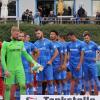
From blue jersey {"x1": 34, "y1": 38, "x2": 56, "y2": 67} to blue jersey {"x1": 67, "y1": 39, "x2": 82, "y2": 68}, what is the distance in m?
0.48

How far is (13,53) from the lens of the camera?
12.8 meters

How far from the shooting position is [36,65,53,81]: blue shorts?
1464 centimetres

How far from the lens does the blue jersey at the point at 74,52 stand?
584 inches

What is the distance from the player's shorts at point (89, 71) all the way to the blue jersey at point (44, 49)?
1.04m

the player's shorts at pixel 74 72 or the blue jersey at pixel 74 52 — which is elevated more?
the blue jersey at pixel 74 52

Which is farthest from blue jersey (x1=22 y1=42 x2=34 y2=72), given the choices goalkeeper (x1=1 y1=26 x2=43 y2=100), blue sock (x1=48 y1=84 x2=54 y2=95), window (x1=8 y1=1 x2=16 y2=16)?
window (x1=8 y1=1 x2=16 y2=16)

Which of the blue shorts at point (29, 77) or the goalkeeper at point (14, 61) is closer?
the goalkeeper at point (14, 61)

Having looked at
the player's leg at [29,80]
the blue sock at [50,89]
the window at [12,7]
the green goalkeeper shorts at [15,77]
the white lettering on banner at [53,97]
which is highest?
the window at [12,7]

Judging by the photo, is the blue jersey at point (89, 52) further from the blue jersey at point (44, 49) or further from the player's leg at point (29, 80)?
the player's leg at point (29, 80)

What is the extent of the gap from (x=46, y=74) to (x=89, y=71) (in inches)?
46.4

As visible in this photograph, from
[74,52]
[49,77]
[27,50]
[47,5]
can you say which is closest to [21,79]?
[27,50]

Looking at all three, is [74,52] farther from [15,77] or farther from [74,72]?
[15,77]

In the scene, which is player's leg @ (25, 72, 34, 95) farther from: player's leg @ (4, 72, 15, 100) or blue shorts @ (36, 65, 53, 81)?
player's leg @ (4, 72, 15, 100)

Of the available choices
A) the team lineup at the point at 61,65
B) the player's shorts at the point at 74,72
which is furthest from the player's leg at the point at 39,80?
the player's shorts at the point at 74,72
